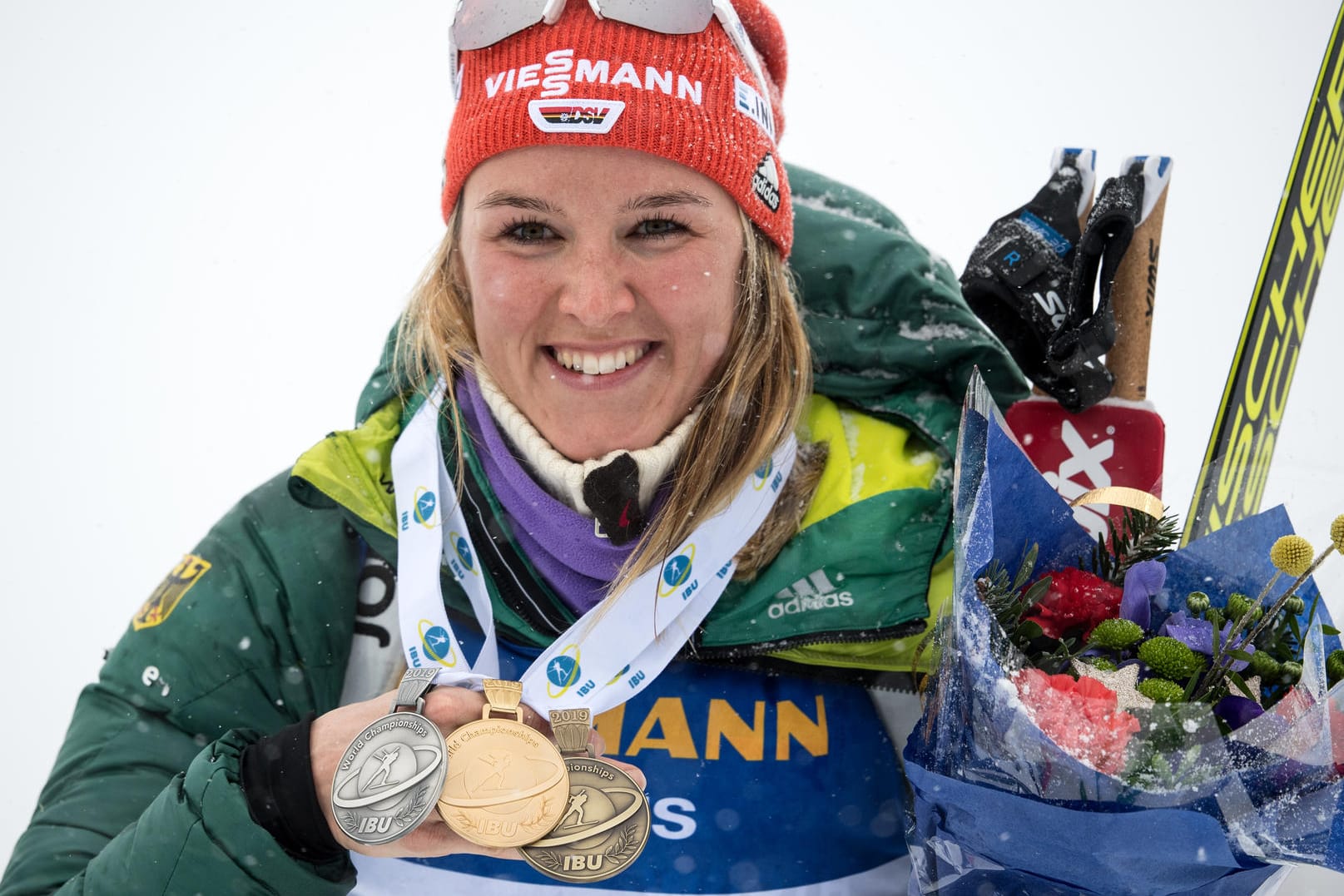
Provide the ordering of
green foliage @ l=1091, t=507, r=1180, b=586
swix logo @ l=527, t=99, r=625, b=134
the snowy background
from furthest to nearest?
the snowy background < swix logo @ l=527, t=99, r=625, b=134 < green foliage @ l=1091, t=507, r=1180, b=586

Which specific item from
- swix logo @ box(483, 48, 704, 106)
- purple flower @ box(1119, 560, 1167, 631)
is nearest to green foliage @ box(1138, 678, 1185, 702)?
purple flower @ box(1119, 560, 1167, 631)

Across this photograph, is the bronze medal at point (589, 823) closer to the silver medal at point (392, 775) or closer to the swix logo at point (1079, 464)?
the silver medal at point (392, 775)

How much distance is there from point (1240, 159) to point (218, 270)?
3882 mm

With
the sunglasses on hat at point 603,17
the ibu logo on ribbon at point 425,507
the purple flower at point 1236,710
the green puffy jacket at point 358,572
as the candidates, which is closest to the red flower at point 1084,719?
the purple flower at point 1236,710

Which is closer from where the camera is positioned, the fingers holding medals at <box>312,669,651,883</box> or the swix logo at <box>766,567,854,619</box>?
the fingers holding medals at <box>312,669,651,883</box>

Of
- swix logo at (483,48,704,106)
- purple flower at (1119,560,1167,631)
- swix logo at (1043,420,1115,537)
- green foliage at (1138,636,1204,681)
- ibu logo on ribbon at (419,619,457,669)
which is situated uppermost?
swix logo at (483,48,704,106)

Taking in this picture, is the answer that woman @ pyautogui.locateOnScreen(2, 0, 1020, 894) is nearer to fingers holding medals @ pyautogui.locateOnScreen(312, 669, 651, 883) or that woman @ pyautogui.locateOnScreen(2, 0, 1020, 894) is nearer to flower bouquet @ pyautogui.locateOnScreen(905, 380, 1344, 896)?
fingers holding medals @ pyautogui.locateOnScreen(312, 669, 651, 883)

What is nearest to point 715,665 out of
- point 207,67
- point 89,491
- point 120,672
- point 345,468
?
point 345,468

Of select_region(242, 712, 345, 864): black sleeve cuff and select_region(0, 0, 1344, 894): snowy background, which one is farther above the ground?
select_region(0, 0, 1344, 894): snowy background

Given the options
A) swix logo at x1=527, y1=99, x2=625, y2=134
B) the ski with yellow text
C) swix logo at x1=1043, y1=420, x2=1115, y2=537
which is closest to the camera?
swix logo at x1=527, y1=99, x2=625, y2=134

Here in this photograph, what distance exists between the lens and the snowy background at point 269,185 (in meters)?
3.65

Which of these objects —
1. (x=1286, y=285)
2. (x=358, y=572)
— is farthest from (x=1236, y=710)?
(x=358, y=572)

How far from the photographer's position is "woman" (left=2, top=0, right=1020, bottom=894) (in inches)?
68.7

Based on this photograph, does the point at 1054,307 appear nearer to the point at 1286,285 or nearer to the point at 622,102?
the point at 1286,285
